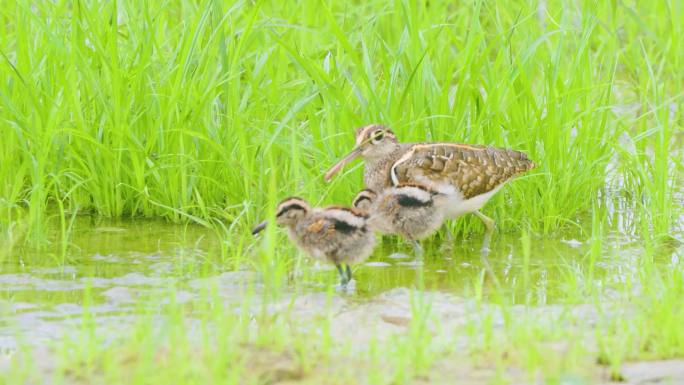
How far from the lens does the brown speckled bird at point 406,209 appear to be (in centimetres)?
722

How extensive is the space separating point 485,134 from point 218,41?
1838mm

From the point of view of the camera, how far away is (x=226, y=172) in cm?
Result: 801

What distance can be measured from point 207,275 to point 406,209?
1.19 m

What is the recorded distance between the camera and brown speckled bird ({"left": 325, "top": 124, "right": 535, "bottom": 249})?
7531 mm

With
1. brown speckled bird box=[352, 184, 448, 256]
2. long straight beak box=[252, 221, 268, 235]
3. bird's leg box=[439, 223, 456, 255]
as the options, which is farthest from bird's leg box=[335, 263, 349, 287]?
bird's leg box=[439, 223, 456, 255]

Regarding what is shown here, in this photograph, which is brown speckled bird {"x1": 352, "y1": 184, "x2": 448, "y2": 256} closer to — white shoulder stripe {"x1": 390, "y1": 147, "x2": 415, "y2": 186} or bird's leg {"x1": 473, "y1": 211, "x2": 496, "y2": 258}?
white shoulder stripe {"x1": 390, "y1": 147, "x2": 415, "y2": 186}

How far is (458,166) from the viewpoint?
7.57 m

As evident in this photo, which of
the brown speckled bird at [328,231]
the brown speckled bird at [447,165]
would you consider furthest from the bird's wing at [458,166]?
the brown speckled bird at [328,231]

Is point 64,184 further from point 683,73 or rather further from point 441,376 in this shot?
point 683,73

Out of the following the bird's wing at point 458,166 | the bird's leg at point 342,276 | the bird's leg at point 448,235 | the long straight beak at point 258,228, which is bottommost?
the bird's leg at point 342,276

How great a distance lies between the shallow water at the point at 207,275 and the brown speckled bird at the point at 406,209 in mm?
227

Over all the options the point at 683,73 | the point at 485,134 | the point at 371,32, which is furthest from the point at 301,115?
the point at 683,73

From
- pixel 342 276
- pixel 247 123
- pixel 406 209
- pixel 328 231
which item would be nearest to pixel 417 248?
pixel 406 209

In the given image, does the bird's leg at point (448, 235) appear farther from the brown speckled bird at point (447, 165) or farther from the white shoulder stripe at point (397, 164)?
the white shoulder stripe at point (397, 164)
